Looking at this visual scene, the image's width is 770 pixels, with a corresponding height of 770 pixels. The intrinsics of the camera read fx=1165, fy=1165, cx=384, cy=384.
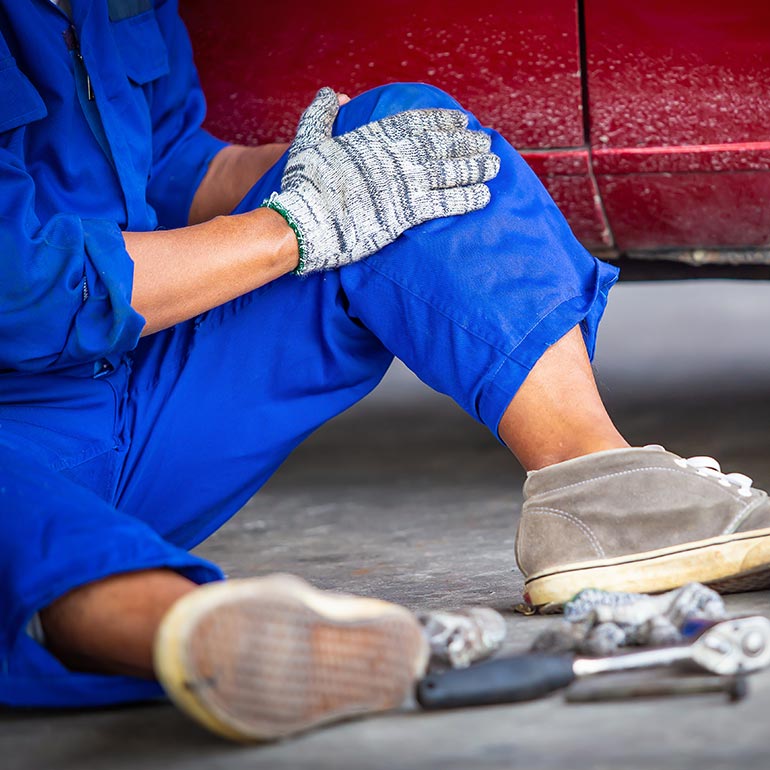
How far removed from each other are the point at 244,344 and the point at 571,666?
0.62m

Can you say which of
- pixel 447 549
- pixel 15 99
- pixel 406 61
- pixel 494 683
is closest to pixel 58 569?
pixel 494 683

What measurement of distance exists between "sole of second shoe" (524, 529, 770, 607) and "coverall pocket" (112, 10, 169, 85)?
87 cm

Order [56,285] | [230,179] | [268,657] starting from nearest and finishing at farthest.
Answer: [268,657] < [56,285] < [230,179]

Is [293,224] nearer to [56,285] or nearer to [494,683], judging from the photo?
[56,285]

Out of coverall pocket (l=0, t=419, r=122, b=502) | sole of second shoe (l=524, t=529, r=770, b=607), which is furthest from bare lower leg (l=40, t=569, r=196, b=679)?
sole of second shoe (l=524, t=529, r=770, b=607)

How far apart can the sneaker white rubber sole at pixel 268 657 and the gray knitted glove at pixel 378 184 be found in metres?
0.52

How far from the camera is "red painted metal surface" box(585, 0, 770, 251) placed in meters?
1.75

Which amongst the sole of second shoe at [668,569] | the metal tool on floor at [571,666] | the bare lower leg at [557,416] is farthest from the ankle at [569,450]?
the metal tool on floor at [571,666]

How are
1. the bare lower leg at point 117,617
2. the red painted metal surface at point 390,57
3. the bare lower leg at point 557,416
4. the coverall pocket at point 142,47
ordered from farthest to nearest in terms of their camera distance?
the red painted metal surface at point 390,57, the coverall pocket at point 142,47, the bare lower leg at point 557,416, the bare lower leg at point 117,617

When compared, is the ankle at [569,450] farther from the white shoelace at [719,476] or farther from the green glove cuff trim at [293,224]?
the green glove cuff trim at [293,224]

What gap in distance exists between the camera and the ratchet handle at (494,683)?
3.12 feet

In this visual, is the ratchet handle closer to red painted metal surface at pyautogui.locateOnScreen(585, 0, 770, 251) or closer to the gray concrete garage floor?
the gray concrete garage floor

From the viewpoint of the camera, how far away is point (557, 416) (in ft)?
4.21

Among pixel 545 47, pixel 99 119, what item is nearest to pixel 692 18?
pixel 545 47
